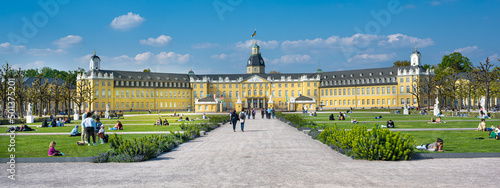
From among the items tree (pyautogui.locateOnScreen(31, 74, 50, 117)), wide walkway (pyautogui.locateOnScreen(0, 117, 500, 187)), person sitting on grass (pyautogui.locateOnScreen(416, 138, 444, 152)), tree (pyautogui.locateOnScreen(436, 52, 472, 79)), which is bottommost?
wide walkway (pyautogui.locateOnScreen(0, 117, 500, 187))

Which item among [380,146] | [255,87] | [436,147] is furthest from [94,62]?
[380,146]

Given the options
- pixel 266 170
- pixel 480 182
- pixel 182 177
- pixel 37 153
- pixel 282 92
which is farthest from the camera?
pixel 282 92

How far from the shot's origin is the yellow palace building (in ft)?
397

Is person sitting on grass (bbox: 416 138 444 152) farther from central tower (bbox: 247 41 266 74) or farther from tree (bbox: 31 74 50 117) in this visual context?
central tower (bbox: 247 41 266 74)

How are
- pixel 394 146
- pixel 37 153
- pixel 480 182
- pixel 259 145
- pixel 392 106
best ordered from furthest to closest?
pixel 392 106, pixel 259 145, pixel 37 153, pixel 394 146, pixel 480 182

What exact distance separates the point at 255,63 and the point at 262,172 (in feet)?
455

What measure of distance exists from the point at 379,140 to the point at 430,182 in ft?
13.9

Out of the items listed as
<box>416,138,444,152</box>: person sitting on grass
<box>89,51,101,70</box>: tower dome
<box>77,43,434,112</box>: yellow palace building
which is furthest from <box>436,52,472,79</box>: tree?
<box>416,138,444,152</box>: person sitting on grass

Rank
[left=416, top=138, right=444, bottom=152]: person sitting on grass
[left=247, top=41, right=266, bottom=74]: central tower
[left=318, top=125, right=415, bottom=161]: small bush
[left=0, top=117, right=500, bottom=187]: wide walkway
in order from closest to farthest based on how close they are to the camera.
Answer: [left=0, top=117, right=500, bottom=187]: wide walkway < [left=318, top=125, right=415, bottom=161]: small bush < [left=416, top=138, right=444, bottom=152]: person sitting on grass < [left=247, top=41, right=266, bottom=74]: central tower

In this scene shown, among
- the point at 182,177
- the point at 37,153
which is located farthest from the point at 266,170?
the point at 37,153

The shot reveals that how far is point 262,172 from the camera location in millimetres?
12594

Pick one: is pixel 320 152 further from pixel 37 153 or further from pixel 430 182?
pixel 37 153

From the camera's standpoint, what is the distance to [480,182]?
1090 centimetres

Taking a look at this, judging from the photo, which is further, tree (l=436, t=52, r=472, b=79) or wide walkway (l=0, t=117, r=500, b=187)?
tree (l=436, t=52, r=472, b=79)
